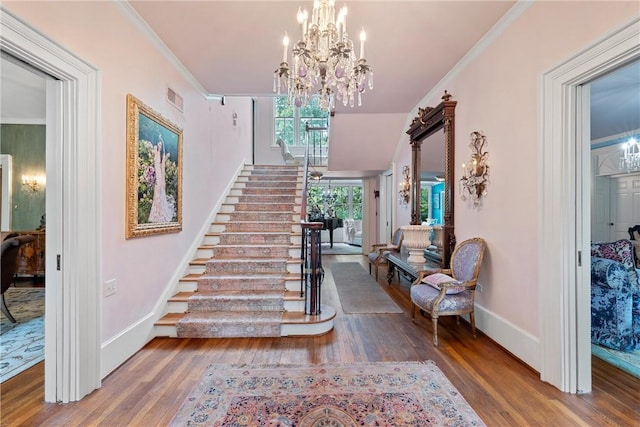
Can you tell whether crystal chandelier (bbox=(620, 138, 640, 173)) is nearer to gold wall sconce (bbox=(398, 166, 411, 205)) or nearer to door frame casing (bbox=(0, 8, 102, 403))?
gold wall sconce (bbox=(398, 166, 411, 205))

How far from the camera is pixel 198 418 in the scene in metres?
1.78

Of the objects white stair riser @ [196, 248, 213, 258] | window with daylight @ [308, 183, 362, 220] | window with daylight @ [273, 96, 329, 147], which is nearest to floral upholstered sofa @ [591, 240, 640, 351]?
white stair riser @ [196, 248, 213, 258]

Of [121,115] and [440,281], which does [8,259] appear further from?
[440,281]

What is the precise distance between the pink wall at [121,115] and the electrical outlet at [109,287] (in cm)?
4

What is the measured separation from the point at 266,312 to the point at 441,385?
184cm

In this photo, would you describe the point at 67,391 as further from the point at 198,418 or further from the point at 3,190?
the point at 3,190

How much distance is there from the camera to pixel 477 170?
121 inches

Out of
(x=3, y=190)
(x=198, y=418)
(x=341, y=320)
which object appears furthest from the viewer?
(x=3, y=190)

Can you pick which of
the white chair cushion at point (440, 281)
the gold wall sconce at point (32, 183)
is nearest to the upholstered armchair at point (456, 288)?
the white chair cushion at point (440, 281)

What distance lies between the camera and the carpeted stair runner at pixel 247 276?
2.98 m

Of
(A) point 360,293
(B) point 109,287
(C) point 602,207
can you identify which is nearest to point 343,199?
(A) point 360,293

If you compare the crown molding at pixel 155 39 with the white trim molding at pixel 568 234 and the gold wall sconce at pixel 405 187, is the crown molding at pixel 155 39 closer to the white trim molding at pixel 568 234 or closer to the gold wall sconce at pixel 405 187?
the white trim molding at pixel 568 234

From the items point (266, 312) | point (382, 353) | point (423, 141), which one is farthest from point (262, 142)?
point (382, 353)

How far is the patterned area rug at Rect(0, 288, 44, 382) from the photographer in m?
2.42
